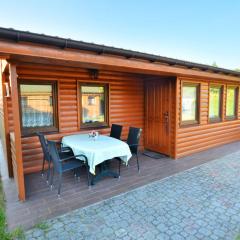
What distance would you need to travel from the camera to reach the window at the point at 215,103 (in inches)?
224

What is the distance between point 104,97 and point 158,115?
1475 mm

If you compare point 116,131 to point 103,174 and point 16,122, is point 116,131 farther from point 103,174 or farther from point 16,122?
point 16,122

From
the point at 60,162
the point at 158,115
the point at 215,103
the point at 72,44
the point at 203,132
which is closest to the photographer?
the point at 72,44

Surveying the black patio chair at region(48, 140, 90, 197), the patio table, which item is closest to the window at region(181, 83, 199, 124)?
the patio table

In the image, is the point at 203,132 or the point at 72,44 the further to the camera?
the point at 203,132

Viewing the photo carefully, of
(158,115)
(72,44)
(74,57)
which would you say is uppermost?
(72,44)

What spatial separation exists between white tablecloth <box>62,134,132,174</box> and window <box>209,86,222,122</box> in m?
3.51

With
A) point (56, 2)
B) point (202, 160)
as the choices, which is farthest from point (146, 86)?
point (56, 2)

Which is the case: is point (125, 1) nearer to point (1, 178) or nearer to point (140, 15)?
point (140, 15)

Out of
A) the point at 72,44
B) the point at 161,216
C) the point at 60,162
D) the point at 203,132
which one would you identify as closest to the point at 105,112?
the point at 60,162

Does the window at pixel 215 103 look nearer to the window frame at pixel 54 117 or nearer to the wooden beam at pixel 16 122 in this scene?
the window frame at pixel 54 117

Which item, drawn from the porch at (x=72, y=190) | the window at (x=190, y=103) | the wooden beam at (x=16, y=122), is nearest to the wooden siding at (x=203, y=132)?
the window at (x=190, y=103)

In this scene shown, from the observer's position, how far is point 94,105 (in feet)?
15.3

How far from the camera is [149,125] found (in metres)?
5.40
